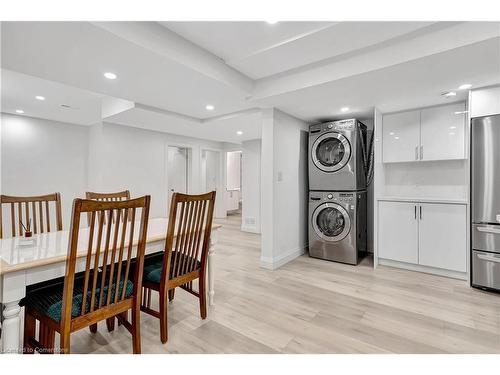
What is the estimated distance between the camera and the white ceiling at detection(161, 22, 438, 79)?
6.16 ft

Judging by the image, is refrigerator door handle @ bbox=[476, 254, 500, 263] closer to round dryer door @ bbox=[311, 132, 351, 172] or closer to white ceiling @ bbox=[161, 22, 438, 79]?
round dryer door @ bbox=[311, 132, 351, 172]

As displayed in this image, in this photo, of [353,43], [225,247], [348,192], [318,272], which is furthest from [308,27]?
[225,247]

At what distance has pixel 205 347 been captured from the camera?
1706 mm

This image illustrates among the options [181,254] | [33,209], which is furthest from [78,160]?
[181,254]

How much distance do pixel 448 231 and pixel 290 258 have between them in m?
1.91

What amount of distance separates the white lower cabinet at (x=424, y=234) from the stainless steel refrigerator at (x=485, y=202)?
0.76ft

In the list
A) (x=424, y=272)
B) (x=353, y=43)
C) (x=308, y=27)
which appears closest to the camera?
(x=308, y=27)

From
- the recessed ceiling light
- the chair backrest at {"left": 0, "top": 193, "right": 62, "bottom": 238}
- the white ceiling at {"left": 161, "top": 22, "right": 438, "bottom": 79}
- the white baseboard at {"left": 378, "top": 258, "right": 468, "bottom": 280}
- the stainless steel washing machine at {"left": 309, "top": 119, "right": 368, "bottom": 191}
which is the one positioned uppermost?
the white ceiling at {"left": 161, "top": 22, "right": 438, "bottom": 79}

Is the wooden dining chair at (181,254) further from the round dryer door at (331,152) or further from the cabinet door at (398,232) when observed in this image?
the cabinet door at (398,232)

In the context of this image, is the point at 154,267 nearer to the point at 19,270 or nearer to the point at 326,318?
the point at 19,270

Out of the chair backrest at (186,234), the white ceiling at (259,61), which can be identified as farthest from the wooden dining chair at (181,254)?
the white ceiling at (259,61)

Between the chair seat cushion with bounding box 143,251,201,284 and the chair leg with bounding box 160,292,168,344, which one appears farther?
the chair seat cushion with bounding box 143,251,201,284

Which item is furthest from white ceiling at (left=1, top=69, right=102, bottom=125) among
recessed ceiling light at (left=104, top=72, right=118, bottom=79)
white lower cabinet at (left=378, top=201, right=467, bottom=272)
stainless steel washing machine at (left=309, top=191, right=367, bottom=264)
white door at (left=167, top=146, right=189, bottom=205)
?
white lower cabinet at (left=378, top=201, right=467, bottom=272)
